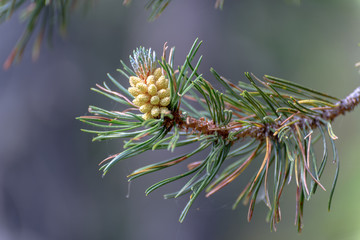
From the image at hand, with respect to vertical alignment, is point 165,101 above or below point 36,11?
below

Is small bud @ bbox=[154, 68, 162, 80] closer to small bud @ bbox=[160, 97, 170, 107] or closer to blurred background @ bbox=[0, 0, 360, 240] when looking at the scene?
small bud @ bbox=[160, 97, 170, 107]

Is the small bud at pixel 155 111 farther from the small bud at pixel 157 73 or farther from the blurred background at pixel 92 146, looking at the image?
the blurred background at pixel 92 146

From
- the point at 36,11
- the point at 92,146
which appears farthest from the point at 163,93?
the point at 92,146

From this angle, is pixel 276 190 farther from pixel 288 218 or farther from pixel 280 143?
pixel 288 218

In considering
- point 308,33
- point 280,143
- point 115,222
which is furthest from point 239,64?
point 280,143

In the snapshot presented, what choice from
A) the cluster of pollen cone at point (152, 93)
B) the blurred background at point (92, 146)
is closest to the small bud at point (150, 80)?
the cluster of pollen cone at point (152, 93)

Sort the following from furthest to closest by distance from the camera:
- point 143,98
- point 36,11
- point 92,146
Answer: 1. point 92,146
2. point 36,11
3. point 143,98

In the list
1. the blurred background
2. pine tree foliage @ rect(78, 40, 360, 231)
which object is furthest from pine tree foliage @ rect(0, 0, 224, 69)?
the blurred background

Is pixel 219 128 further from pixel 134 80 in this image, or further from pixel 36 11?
pixel 36 11
